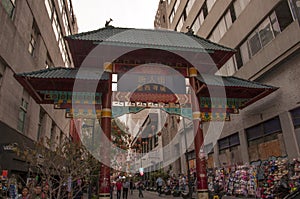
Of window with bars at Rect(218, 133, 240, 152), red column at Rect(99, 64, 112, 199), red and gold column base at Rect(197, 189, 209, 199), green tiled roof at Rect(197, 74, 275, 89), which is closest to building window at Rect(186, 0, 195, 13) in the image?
window with bars at Rect(218, 133, 240, 152)

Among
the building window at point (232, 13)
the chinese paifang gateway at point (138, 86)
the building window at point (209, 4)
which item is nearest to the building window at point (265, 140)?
the chinese paifang gateway at point (138, 86)

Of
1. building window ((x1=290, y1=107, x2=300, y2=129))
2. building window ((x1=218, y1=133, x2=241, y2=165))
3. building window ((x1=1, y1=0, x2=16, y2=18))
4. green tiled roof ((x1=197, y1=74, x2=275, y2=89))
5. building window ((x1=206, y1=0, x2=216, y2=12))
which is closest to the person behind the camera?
green tiled roof ((x1=197, y1=74, x2=275, y2=89))

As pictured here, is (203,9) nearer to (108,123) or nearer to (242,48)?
(242,48)

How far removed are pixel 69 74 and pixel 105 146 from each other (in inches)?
157

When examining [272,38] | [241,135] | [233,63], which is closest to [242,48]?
[233,63]

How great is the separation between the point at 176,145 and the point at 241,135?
685 inches

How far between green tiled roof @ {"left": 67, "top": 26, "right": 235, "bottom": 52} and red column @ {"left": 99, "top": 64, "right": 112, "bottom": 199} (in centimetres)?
151

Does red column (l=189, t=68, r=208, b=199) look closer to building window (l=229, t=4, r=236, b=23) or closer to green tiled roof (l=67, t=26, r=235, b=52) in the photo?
green tiled roof (l=67, t=26, r=235, b=52)

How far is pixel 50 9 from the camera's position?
79.9 feet

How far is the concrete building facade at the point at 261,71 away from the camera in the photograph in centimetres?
1362

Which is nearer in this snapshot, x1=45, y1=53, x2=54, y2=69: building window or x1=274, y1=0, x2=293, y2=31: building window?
x1=274, y1=0, x2=293, y2=31: building window

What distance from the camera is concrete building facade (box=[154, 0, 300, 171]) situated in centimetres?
1362

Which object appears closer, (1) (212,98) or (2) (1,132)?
(2) (1,132)

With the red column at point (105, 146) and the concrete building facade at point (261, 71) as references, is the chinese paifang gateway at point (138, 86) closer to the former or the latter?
the red column at point (105, 146)
